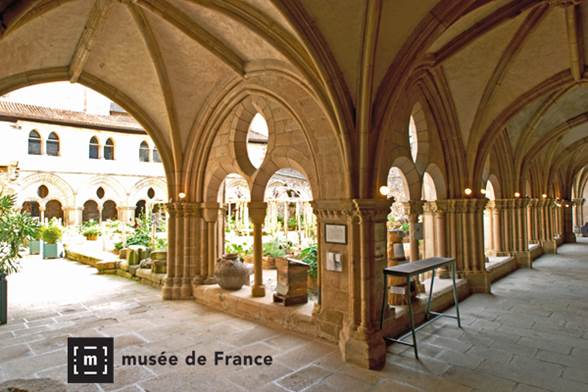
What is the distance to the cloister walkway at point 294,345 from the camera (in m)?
3.42

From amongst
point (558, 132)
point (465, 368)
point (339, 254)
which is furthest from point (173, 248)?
point (558, 132)

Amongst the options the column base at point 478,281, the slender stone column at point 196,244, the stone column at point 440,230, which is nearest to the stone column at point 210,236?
the slender stone column at point 196,244

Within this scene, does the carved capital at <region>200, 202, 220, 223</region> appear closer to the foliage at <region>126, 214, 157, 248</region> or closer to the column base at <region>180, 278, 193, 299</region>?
the column base at <region>180, 278, 193, 299</region>

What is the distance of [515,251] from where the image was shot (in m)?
9.73

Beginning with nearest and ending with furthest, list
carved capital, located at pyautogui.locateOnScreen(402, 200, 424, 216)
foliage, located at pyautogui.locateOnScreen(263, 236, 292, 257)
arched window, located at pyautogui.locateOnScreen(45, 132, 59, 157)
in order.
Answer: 1. carved capital, located at pyautogui.locateOnScreen(402, 200, 424, 216)
2. foliage, located at pyautogui.locateOnScreen(263, 236, 292, 257)
3. arched window, located at pyautogui.locateOnScreen(45, 132, 59, 157)

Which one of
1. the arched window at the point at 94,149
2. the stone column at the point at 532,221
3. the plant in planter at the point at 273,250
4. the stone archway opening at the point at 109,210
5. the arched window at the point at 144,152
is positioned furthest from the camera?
the stone archway opening at the point at 109,210

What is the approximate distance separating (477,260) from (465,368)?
366cm

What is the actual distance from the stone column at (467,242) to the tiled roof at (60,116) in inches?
558

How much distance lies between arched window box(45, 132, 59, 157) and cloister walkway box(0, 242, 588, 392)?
13.8m

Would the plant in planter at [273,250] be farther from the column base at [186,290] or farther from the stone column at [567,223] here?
the stone column at [567,223]

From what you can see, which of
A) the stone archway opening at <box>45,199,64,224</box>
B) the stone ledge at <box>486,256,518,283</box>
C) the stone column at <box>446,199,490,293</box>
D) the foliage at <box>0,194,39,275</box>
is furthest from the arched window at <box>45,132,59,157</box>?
the stone ledge at <box>486,256,518,283</box>

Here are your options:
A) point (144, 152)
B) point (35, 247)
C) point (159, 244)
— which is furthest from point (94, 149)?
point (159, 244)

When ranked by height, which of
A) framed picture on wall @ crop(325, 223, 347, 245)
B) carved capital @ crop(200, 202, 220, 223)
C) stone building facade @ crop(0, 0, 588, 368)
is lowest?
framed picture on wall @ crop(325, 223, 347, 245)

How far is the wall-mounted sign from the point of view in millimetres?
4387
